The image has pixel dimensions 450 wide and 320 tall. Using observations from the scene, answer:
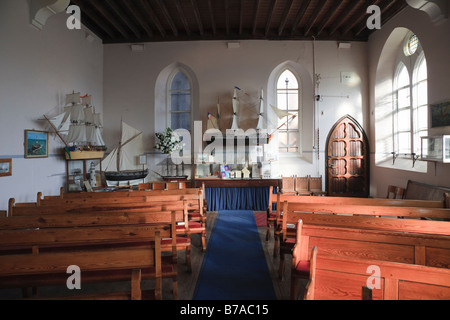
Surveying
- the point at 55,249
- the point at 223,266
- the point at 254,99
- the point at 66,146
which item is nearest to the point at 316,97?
the point at 254,99

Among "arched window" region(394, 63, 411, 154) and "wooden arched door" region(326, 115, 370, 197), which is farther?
"wooden arched door" region(326, 115, 370, 197)

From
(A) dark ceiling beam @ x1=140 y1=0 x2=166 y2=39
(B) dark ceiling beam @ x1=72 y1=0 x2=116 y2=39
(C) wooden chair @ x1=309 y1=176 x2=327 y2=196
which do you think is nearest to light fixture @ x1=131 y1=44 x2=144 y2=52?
(B) dark ceiling beam @ x1=72 y1=0 x2=116 y2=39

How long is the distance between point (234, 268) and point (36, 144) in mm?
4471

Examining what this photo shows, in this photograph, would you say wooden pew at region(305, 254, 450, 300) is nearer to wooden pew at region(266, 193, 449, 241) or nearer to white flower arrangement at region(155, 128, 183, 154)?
wooden pew at region(266, 193, 449, 241)

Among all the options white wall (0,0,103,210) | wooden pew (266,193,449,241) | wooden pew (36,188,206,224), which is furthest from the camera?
white wall (0,0,103,210)

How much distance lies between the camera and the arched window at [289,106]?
810cm

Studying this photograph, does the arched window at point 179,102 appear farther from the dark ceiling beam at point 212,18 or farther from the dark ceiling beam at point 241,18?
the dark ceiling beam at point 241,18

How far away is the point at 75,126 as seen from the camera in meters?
5.80

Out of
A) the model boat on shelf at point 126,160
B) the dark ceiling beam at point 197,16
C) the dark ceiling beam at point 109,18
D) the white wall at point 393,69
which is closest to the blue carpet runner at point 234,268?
the model boat on shelf at point 126,160

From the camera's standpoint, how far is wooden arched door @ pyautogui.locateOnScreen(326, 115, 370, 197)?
25.6 feet

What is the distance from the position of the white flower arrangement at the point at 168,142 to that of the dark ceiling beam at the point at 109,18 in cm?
294

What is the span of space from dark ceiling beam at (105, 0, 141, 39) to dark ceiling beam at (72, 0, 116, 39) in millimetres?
569

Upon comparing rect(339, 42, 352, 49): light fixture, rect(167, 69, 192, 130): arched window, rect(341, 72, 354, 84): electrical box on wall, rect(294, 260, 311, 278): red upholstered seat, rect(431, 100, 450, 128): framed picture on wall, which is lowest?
rect(294, 260, 311, 278): red upholstered seat

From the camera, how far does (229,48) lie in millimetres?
7781
